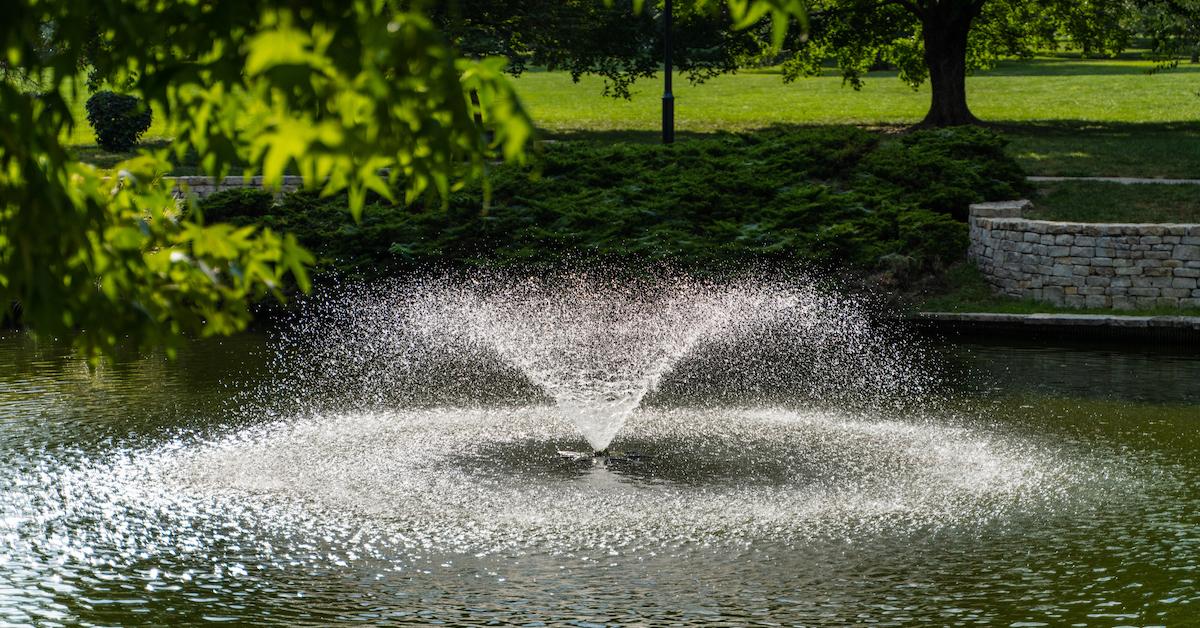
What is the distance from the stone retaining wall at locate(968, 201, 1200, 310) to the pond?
3.83m

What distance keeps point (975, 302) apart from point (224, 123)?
1675 centimetres

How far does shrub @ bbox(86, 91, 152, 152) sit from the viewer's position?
109 feet

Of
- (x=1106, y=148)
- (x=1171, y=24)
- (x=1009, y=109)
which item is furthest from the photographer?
(x=1009, y=109)

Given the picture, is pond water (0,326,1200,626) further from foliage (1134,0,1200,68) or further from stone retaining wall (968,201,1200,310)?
foliage (1134,0,1200,68)

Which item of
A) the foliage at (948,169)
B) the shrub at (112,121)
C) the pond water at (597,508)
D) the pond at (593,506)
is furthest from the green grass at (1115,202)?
the shrub at (112,121)

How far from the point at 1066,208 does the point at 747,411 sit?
1007 centimetres

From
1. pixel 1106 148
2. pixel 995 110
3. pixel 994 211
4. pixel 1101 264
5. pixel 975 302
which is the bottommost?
pixel 975 302

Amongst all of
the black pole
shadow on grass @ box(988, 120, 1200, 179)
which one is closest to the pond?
shadow on grass @ box(988, 120, 1200, 179)

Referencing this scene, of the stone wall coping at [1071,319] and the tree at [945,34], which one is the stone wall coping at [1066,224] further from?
the tree at [945,34]

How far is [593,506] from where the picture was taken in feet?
35.7

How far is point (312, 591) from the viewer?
910 cm

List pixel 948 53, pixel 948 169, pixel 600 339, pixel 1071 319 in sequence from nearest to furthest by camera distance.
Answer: pixel 600 339 < pixel 1071 319 < pixel 948 169 < pixel 948 53

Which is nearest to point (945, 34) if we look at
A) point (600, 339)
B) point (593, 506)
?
point (600, 339)

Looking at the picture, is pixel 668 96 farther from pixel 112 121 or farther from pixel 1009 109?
pixel 1009 109
